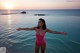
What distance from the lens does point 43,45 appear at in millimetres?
3883

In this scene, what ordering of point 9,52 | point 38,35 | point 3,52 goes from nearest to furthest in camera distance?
1. point 38,35
2. point 3,52
3. point 9,52

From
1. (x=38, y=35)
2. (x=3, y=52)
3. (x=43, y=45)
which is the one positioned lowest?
(x=3, y=52)

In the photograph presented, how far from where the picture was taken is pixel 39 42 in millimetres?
3811

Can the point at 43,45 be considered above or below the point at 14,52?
above

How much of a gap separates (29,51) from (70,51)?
84.7 inches

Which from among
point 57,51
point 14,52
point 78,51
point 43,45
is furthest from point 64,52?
point 43,45

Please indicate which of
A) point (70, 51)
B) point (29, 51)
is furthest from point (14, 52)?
point (70, 51)

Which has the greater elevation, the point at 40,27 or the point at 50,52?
the point at 40,27

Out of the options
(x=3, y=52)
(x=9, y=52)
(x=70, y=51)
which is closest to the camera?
(x=3, y=52)

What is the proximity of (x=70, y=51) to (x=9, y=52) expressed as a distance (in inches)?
123

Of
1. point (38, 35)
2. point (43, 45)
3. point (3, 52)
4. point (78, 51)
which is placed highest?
point (38, 35)

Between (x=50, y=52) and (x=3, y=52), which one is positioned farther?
(x=50, y=52)

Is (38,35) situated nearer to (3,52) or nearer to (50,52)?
(3,52)

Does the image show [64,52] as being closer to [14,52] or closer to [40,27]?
[14,52]
